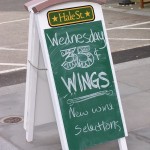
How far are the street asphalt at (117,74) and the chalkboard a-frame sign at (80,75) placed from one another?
0.49 metres

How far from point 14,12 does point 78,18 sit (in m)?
12.7

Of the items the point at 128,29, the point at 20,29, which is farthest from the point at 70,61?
the point at 20,29

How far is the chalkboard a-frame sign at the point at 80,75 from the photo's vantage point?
16.4 ft

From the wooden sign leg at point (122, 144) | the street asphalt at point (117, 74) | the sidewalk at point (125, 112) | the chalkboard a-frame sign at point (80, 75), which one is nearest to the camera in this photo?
the chalkboard a-frame sign at point (80, 75)

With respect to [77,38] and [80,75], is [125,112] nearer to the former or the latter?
[80,75]

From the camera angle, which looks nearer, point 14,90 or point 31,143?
point 31,143

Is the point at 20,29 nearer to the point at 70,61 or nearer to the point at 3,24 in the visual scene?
the point at 3,24

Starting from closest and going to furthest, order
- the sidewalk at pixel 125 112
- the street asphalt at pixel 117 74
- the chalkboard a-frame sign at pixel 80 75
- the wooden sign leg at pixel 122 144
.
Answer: the chalkboard a-frame sign at pixel 80 75, the wooden sign leg at pixel 122 144, the sidewalk at pixel 125 112, the street asphalt at pixel 117 74

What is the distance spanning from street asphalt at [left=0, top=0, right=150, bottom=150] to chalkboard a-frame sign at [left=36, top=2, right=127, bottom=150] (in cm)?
49

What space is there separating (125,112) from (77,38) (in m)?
1.85

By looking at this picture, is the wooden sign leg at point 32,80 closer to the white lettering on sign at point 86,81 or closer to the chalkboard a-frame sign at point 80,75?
the chalkboard a-frame sign at point 80,75

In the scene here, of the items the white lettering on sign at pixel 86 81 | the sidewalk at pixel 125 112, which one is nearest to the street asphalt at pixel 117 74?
the sidewalk at pixel 125 112

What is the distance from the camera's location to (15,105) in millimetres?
7121

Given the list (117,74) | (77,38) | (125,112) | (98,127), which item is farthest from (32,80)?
(117,74)
